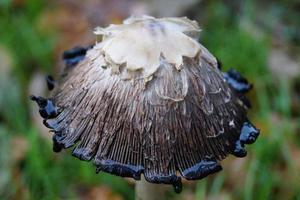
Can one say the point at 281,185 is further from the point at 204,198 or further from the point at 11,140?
the point at 11,140

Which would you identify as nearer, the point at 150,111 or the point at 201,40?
the point at 150,111

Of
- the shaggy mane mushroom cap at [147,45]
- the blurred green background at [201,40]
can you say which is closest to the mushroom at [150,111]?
the shaggy mane mushroom cap at [147,45]

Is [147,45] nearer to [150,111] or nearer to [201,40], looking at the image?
[150,111]

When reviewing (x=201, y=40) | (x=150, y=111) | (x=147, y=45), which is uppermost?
(x=147, y=45)

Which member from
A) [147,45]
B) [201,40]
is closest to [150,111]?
[147,45]

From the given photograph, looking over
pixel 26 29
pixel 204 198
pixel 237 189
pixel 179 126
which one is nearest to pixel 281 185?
pixel 237 189

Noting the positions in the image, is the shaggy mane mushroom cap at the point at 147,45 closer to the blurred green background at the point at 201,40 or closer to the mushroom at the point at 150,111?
the mushroom at the point at 150,111

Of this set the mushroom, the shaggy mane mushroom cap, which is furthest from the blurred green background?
the shaggy mane mushroom cap
